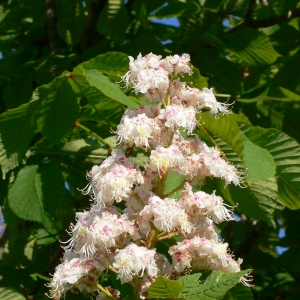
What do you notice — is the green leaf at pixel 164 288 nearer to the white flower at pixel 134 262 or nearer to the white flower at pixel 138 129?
the white flower at pixel 134 262

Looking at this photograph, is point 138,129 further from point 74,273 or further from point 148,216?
point 74,273

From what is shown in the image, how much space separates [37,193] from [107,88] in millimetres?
389

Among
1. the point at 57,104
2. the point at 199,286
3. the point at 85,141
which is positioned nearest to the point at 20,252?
the point at 85,141

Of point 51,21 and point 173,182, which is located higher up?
point 173,182

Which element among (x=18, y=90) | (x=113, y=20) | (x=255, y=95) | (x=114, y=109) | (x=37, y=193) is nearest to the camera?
(x=37, y=193)

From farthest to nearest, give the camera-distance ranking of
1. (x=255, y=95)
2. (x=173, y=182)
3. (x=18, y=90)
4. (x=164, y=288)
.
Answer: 1. (x=18, y=90)
2. (x=255, y=95)
3. (x=173, y=182)
4. (x=164, y=288)

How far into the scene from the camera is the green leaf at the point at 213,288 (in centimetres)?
103

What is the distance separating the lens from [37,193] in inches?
63.0

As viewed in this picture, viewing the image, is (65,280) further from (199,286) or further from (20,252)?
(20,252)

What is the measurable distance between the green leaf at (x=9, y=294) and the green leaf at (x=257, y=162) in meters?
0.82

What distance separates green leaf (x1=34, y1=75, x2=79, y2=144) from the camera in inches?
65.1

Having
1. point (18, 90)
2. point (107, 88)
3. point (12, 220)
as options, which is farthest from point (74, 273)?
point (18, 90)

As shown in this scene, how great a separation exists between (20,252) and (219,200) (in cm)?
125

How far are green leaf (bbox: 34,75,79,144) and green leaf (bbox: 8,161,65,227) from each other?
109mm
